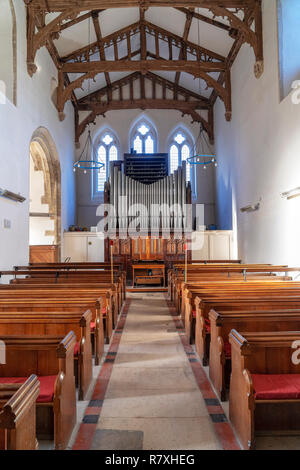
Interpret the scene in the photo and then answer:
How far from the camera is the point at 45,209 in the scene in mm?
11117

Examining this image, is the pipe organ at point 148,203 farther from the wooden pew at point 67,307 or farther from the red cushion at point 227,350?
the red cushion at point 227,350

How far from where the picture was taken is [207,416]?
2.60 meters

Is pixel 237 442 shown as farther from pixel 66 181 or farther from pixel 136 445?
pixel 66 181

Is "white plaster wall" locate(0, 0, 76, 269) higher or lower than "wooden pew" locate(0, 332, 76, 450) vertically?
higher

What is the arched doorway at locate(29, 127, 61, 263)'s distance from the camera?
1080cm

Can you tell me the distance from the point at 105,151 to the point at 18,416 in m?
13.9

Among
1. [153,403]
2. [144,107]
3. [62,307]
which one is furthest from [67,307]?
[144,107]

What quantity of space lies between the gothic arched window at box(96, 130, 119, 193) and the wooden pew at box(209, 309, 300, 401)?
12.0 m

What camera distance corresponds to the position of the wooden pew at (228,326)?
2914 mm

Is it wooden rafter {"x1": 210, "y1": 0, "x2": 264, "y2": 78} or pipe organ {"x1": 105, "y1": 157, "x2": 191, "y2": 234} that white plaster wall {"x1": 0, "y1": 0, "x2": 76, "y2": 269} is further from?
wooden rafter {"x1": 210, "y1": 0, "x2": 264, "y2": 78}

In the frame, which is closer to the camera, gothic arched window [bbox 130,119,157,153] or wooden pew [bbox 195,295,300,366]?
wooden pew [bbox 195,295,300,366]

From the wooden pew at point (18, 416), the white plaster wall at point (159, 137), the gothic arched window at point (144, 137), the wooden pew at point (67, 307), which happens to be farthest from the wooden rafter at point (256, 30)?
the wooden pew at point (18, 416)

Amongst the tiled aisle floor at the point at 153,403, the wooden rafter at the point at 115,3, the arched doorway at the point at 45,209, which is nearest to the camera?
the tiled aisle floor at the point at 153,403

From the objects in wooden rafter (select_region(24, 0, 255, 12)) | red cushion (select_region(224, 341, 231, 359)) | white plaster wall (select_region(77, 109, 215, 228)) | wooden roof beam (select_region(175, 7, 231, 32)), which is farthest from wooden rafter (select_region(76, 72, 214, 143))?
red cushion (select_region(224, 341, 231, 359))
